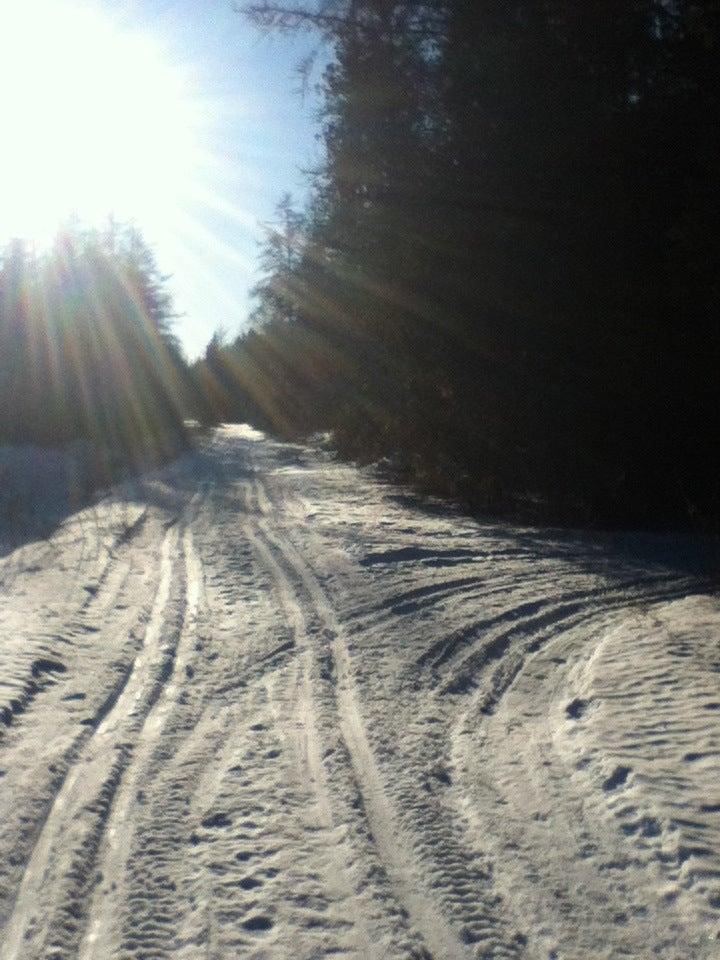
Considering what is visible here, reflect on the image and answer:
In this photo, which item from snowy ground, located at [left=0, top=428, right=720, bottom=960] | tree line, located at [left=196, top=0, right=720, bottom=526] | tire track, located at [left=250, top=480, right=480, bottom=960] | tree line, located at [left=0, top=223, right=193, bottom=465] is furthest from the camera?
tree line, located at [left=0, top=223, right=193, bottom=465]

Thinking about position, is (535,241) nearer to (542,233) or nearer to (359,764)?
(542,233)

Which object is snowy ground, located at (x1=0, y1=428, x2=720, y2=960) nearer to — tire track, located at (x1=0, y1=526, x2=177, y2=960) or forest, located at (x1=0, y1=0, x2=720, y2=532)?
tire track, located at (x1=0, y1=526, x2=177, y2=960)

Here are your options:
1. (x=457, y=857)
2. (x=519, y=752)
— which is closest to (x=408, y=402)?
(x=519, y=752)

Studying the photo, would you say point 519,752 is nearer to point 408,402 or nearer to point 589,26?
point 589,26

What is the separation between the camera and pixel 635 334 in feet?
50.4

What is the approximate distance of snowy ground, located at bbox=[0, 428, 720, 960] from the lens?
3.95 m

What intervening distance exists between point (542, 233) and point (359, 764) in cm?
1220

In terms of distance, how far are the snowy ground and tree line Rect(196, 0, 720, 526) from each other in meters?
5.16

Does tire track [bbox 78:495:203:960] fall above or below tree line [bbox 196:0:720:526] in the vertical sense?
below

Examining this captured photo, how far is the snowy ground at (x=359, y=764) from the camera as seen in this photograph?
12.9 feet

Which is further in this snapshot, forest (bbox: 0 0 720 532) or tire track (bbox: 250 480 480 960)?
forest (bbox: 0 0 720 532)

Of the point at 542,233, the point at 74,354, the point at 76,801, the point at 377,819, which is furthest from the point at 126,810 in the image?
the point at 74,354

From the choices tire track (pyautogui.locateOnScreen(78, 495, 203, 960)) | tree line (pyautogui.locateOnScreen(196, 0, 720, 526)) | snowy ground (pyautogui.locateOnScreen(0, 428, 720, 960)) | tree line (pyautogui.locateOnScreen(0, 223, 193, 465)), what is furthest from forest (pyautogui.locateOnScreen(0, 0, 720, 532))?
tree line (pyautogui.locateOnScreen(0, 223, 193, 465))

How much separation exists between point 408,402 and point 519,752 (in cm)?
1446
